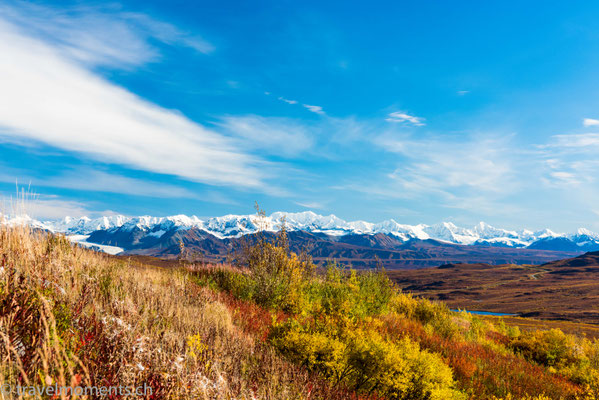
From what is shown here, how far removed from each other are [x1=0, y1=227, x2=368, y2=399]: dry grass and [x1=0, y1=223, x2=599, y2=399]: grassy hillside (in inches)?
0.9

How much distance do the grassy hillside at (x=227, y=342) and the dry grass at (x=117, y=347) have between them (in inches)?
0.9

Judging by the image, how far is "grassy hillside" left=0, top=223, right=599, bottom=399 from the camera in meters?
3.33

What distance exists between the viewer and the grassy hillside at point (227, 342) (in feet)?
10.9

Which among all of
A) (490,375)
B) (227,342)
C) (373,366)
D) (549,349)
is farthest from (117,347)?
(549,349)

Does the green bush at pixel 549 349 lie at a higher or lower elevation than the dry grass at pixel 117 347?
lower

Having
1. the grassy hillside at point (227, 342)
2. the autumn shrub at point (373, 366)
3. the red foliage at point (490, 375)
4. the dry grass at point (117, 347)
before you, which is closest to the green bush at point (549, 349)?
the grassy hillside at point (227, 342)

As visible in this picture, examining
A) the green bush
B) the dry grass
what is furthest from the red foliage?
the dry grass

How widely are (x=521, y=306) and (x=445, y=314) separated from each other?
11885cm

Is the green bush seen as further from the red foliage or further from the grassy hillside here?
the red foliage

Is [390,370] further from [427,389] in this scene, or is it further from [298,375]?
[298,375]

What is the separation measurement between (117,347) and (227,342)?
7.32 ft

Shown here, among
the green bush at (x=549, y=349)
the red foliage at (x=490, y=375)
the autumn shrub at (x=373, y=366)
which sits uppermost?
the autumn shrub at (x=373, y=366)

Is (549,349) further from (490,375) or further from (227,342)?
(227,342)

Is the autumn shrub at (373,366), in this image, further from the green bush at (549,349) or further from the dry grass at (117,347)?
the green bush at (549,349)
